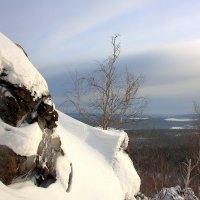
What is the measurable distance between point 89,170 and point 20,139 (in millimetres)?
3125

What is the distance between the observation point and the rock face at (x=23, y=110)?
653 cm

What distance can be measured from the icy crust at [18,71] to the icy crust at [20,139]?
2.43 ft

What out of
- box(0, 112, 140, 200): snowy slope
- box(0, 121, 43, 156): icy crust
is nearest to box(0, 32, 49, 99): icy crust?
box(0, 121, 43, 156): icy crust

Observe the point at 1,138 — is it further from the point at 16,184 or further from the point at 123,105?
the point at 123,105

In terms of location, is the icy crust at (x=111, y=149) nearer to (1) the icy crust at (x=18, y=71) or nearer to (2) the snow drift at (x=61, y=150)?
(2) the snow drift at (x=61, y=150)

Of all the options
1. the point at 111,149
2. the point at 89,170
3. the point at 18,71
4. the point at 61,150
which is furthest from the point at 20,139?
the point at 111,149

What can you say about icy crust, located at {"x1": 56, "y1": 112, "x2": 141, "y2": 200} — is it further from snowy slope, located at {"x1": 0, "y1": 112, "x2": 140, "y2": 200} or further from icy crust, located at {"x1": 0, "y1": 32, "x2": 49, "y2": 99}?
icy crust, located at {"x1": 0, "y1": 32, "x2": 49, "y2": 99}

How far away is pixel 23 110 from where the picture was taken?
7090 mm

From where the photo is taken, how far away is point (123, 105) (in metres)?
24.9

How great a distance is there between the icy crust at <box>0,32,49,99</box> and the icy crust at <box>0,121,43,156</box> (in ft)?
2.43

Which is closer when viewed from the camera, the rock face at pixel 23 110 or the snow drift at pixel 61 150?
the rock face at pixel 23 110

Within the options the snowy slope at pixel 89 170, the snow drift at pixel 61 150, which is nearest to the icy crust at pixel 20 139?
the snow drift at pixel 61 150

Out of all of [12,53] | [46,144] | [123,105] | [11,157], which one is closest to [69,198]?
[46,144]

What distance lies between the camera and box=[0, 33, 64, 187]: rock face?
653 cm
